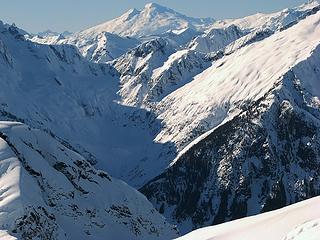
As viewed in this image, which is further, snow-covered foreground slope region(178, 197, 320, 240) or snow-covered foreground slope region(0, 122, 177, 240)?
snow-covered foreground slope region(0, 122, 177, 240)

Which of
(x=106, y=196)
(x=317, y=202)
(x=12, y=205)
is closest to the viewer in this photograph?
(x=317, y=202)

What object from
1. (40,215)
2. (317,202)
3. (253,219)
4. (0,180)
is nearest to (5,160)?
(0,180)

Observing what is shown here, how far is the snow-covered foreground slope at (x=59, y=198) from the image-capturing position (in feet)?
302

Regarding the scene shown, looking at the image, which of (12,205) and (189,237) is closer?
(189,237)

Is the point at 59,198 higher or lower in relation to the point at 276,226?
lower

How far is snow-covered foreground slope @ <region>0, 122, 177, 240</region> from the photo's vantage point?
92.1 meters

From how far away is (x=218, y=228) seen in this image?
66.6 meters

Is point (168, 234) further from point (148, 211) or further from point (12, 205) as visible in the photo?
point (12, 205)

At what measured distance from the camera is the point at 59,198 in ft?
356

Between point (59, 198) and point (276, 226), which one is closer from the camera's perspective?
point (276, 226)

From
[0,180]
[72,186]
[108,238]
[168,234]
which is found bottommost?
[168,234]

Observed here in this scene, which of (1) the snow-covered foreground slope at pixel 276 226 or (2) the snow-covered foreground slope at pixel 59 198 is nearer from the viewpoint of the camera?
(1) the snow-covered foreground slope at pixel 276 226

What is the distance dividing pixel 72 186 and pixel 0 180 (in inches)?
755

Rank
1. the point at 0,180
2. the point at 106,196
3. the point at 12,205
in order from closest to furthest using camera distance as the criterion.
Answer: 1. the point at 12,205
2. the point at 0,180
3. the point at 106,196
